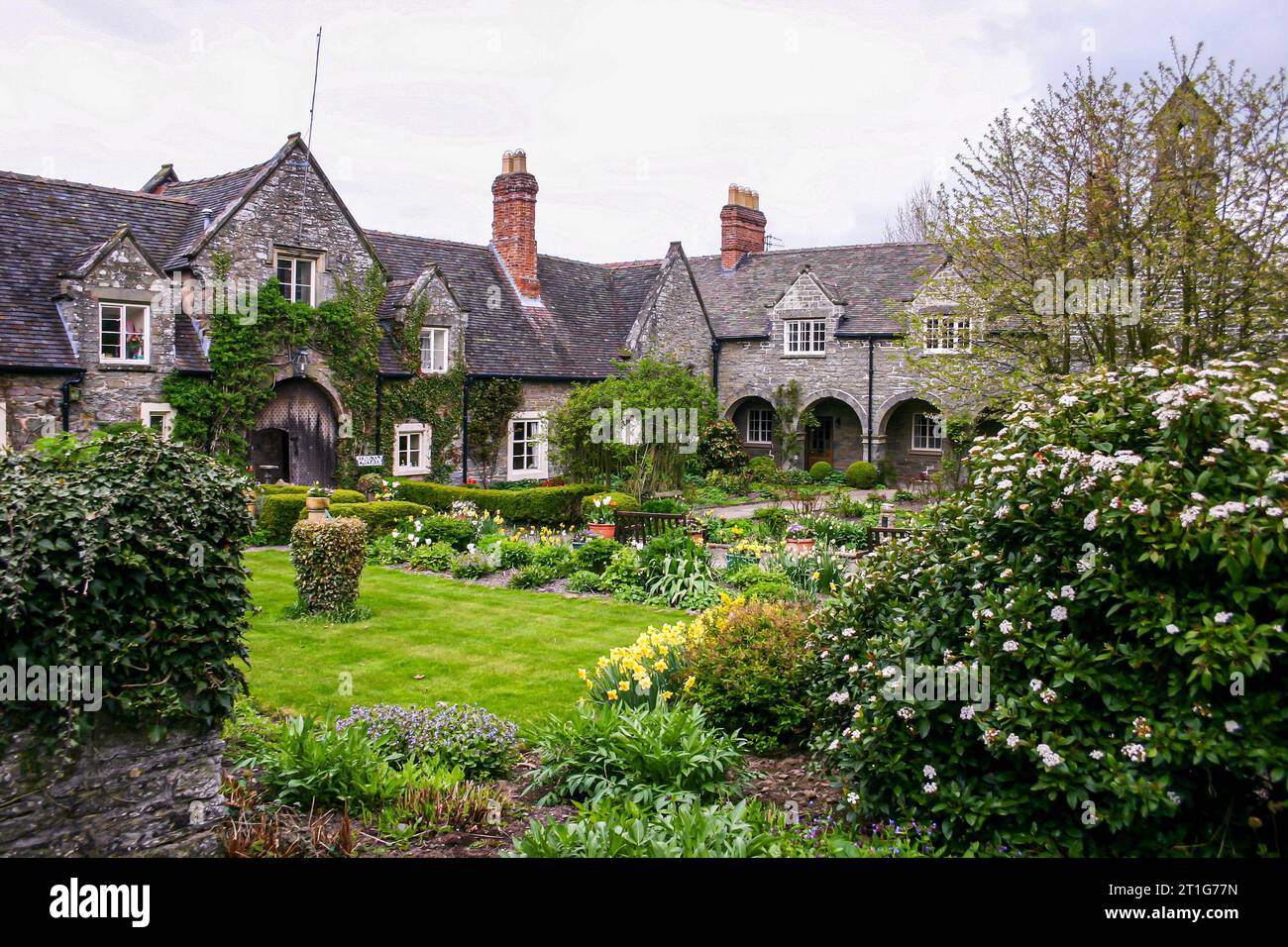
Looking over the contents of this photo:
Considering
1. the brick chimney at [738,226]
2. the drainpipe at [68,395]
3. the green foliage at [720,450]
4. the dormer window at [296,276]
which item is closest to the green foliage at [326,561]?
the drainpipe at [68,395]

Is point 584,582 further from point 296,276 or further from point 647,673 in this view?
point 296,276

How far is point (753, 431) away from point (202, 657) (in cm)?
3262

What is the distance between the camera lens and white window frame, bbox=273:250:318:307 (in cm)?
2338

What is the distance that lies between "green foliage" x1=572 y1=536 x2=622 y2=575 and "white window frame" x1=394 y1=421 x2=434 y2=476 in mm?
10965

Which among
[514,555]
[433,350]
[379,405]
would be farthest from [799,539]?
[433,350]

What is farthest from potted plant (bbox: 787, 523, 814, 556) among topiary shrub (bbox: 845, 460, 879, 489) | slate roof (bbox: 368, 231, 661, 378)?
topiary shrub (bbox: 845, 460, 879, 489)

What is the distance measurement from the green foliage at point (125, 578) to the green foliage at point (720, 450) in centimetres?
2718

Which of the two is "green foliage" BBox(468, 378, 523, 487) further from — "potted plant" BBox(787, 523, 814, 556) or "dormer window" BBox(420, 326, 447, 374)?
"potted plant" BBox(787, 523, 814, 556)

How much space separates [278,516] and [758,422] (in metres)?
21.4

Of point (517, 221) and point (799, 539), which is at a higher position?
point (517, 221)

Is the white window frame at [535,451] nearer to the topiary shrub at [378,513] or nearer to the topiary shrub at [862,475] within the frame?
the topiary shrub at [378,513]

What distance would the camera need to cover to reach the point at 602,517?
19859 mm

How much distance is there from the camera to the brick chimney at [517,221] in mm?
30125

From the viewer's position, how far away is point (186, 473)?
5.86 meters
